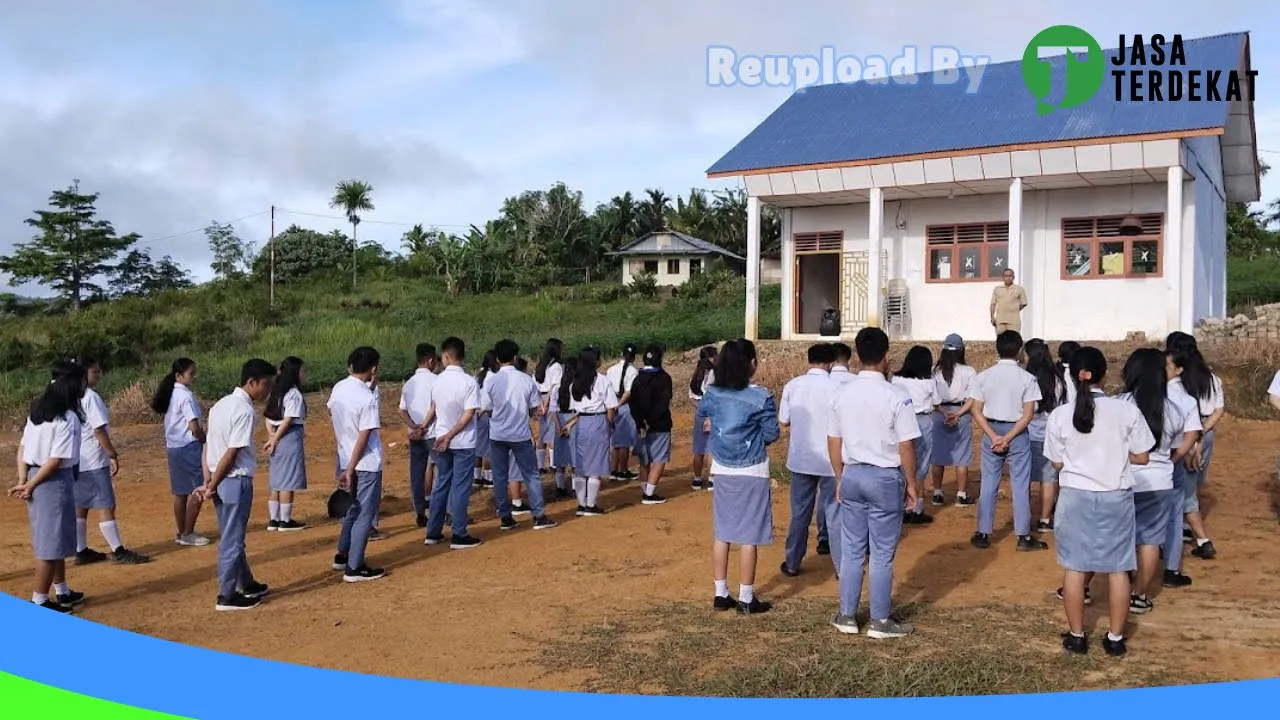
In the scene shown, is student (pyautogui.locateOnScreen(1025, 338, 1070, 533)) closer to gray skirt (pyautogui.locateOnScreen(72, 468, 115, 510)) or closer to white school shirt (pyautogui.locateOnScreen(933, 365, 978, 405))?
white school shirt (pyautogui.locateOnScreen(933, 365, 978, 405))

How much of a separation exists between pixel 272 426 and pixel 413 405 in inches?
57.2

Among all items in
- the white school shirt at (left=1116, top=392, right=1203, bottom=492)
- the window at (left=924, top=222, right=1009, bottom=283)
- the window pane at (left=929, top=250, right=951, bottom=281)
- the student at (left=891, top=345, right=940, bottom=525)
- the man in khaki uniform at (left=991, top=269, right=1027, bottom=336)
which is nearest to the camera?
the white school shirt at (left=1116, top=392, right=1203, bottom=492)

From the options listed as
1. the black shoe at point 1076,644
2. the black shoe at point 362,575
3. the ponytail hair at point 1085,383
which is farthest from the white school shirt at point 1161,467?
the black shoe at point 362,575

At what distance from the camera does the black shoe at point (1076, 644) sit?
18.4ft

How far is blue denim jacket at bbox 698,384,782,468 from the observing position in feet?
21.2

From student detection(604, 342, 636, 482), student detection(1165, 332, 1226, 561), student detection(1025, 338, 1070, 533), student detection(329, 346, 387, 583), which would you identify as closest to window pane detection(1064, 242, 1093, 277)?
student detection(604, 342, 636, 482)

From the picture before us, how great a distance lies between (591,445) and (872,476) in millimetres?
4667

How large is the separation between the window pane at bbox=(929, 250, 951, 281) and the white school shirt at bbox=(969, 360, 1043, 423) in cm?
1155

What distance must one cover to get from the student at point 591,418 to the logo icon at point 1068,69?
11.4 m

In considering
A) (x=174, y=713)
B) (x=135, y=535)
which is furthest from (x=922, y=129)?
(x=174, y=713)

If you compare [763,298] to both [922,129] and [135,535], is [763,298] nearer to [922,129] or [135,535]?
[922,129]

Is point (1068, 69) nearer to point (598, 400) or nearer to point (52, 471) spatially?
point (598, 400)

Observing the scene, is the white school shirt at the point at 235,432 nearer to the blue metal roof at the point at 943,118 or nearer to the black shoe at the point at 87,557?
the black shoe at the point at 87,557

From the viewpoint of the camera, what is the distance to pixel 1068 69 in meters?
19.0
